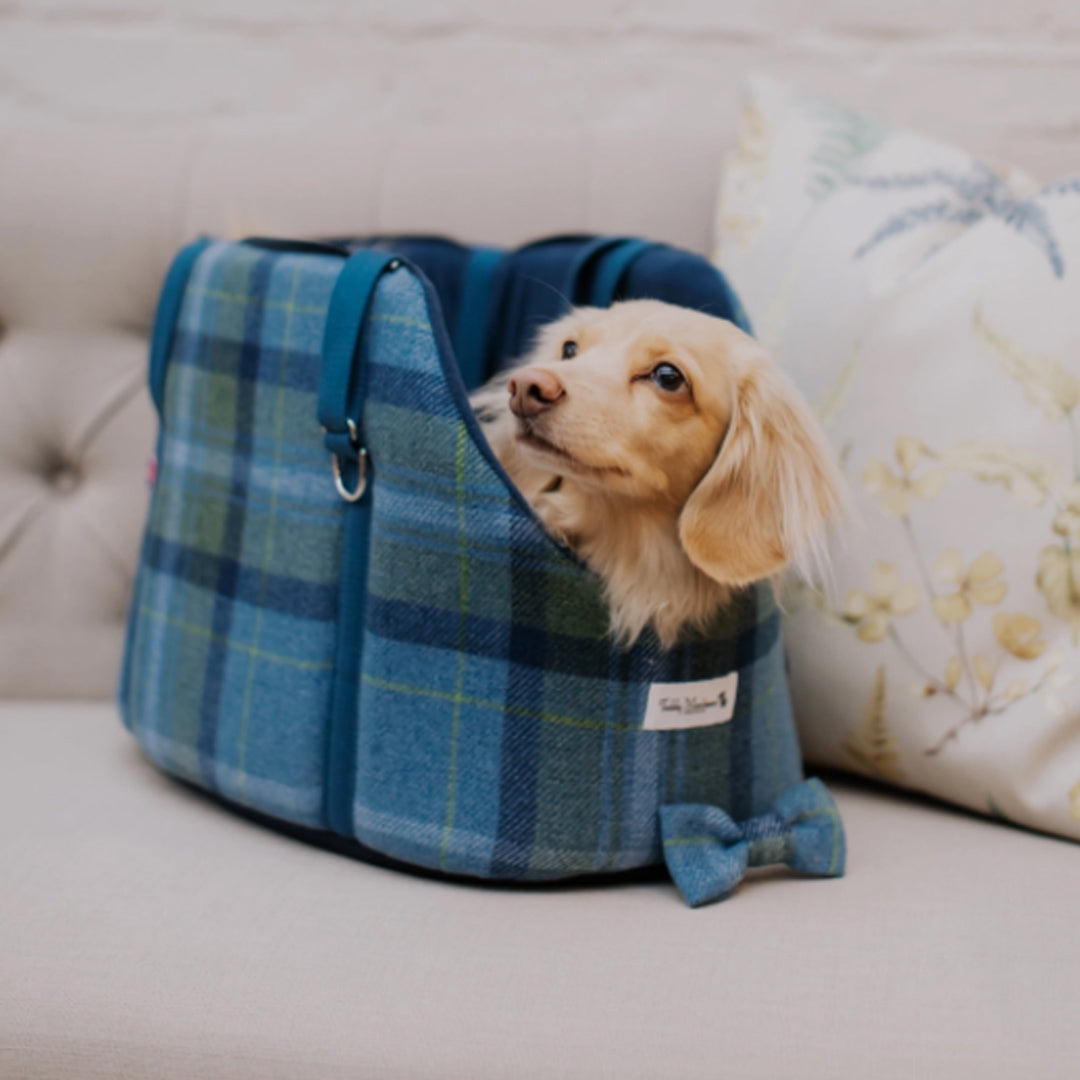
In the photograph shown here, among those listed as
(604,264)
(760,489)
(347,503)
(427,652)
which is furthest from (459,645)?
(604,264)

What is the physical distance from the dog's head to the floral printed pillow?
17cm

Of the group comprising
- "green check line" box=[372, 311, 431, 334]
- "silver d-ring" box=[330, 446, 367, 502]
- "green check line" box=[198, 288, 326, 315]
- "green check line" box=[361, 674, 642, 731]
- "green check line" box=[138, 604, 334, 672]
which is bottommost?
"green check line" box=[138, 604, 334, 672]

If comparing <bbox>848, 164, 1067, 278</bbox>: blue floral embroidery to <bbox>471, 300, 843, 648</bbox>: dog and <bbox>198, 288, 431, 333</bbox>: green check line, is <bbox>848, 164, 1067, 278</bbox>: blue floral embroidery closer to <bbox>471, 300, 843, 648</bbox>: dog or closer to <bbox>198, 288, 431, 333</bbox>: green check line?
<bbox>471, 300, 843, 648</bbox>: dog

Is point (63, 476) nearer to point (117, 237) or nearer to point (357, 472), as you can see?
point (117, 237)

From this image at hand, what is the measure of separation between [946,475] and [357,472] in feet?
1.77

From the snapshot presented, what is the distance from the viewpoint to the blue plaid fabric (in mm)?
868

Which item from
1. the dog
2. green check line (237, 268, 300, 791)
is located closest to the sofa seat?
green check line (237, 268, 300, 791)

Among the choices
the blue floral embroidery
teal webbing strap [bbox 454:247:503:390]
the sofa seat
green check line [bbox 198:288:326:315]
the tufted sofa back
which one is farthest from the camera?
the tufted sofa back

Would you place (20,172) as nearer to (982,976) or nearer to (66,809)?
(66,809)

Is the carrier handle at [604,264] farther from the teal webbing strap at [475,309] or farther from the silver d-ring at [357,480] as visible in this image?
the silver d-ring at [357,480]

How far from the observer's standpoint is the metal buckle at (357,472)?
0.93 meters

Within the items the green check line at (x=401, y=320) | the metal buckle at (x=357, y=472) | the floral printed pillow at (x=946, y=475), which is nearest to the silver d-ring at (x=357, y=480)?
Answer: the metal buckle at (x=357, y=472)

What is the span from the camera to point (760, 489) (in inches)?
34.8

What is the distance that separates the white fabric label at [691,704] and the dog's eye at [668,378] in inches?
9.4
